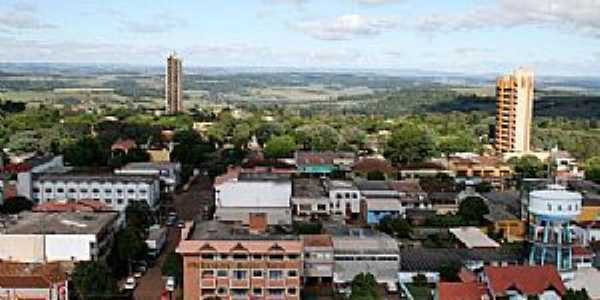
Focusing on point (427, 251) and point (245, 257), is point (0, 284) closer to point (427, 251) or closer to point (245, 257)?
point (245, 257)

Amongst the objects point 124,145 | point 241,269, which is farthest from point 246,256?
point 124,145

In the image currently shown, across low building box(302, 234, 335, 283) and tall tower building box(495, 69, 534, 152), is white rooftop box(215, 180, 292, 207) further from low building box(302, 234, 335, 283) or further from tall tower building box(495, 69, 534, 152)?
tall tower building box(495, 69, 534, 152)

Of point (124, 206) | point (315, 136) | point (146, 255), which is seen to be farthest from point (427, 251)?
point (315, 136)

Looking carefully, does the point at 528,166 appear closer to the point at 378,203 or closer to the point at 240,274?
the point at 378,203

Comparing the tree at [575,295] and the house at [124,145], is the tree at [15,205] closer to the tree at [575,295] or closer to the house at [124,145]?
the house at [124,145]

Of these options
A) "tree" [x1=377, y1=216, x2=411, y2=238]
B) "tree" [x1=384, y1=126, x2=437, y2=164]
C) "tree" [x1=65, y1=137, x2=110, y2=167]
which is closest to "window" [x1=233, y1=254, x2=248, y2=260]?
"tree" [x1=377, y1=216, x2=411, y2=238]

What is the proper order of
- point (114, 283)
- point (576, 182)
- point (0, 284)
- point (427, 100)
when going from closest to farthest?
point (0, 284) → point (114, 283) → point (576, 182) → point (427, 100)

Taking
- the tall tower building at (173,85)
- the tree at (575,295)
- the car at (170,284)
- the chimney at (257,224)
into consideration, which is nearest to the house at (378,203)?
the chimney at (257,224)
